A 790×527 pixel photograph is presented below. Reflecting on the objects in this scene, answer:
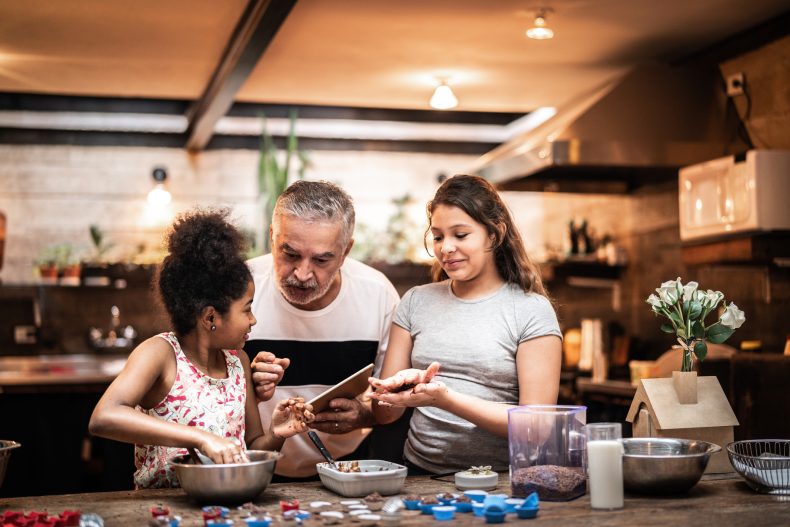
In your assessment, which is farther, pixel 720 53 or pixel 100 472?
pixel 100 472

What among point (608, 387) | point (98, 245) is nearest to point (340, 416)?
point (608, 387)

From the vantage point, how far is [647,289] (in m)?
6.21

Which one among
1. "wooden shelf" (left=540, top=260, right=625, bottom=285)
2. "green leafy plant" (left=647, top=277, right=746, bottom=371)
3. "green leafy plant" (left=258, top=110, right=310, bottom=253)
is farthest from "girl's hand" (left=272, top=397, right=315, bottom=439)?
"green leafy plant" (left=258, top=110, right=310, bottom=253)

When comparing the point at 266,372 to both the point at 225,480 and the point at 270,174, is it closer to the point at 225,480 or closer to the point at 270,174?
the point at 225,480

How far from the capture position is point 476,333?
8.36 ft

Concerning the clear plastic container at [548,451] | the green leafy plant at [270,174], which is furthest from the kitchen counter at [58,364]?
the clear plastic container at [548,451]

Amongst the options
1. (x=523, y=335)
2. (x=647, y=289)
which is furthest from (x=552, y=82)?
(x=523, y=335)

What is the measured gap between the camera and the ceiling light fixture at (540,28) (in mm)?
4637

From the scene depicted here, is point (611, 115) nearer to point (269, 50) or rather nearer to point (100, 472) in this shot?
point (269, 50)

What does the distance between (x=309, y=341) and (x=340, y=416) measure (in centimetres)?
44

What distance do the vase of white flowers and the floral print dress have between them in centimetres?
115

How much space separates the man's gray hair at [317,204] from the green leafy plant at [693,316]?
0.92 meters

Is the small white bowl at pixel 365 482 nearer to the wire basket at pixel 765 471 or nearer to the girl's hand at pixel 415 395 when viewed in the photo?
the girl's hand at pixel 415 395

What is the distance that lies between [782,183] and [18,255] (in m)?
6.11
